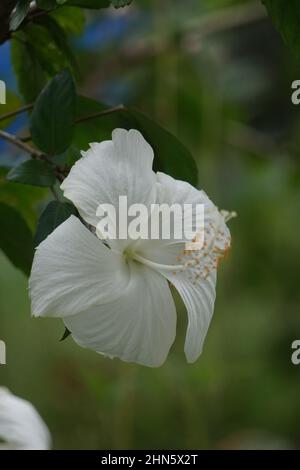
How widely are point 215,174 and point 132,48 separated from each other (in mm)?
319

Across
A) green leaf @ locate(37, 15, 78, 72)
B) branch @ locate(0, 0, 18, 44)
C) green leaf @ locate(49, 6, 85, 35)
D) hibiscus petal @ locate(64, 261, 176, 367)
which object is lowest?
hibiscus petal @ locate(64, 261, 176, 367)

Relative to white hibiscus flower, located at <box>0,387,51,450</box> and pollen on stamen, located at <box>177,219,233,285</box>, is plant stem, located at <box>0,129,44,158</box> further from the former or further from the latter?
white hibiscus flower, located at <box>0,387,51,450</box>

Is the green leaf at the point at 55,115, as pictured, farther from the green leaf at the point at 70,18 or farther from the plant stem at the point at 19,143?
the green leaf at the point at 70,18

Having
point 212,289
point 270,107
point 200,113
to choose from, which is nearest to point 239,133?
point 200,113

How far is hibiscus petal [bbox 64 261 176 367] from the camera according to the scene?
35 cm

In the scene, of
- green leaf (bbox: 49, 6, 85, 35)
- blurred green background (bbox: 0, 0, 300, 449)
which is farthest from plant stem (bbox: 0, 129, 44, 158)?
blurred green background (bbox: 0, 0, 300, 449)

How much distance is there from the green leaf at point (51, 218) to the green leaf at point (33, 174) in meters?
0.02

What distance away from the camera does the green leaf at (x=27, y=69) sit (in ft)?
1.60

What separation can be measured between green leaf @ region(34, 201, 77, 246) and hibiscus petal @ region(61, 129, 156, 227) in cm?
2

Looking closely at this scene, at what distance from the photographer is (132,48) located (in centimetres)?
161

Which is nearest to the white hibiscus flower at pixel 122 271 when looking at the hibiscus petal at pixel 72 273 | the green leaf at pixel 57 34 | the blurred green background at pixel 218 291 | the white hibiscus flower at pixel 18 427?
the hibiscus petal at pixel 72 273

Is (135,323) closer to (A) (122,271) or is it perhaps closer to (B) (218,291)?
(A) (122,271)

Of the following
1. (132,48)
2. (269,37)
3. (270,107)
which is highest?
(269,37)

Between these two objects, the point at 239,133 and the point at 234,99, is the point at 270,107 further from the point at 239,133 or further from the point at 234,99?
the point at 239,133
